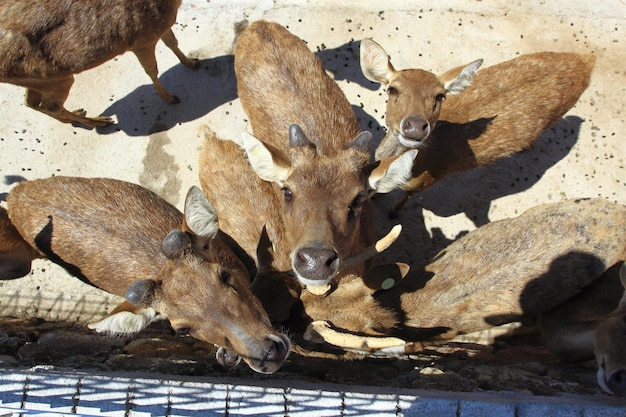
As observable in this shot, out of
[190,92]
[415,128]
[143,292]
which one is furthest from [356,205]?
[190,92]

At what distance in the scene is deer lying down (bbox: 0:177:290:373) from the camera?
400 cm

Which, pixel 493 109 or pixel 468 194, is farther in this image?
pixel 468 194

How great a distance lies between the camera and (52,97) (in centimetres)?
619

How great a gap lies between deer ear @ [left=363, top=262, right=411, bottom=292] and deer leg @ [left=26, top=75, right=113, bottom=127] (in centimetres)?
458

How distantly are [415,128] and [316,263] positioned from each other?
2.09m

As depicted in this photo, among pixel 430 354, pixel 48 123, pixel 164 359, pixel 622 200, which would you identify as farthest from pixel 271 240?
Answer: pixel 622 200

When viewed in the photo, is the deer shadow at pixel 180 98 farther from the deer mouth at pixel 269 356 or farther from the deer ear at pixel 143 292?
the deer mouth at pixel 269 356

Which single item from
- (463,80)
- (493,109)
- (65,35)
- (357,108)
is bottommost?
(357,108)

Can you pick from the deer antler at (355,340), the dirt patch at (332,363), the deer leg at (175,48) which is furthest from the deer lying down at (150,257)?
the deer leg at (175,48)

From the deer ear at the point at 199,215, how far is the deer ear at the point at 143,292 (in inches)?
24.0

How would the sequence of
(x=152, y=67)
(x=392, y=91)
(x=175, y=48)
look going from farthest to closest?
(x=175, y=48)
(x=152, y=67)
(x=392, y=91)

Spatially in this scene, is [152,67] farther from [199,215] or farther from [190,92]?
[199,215]

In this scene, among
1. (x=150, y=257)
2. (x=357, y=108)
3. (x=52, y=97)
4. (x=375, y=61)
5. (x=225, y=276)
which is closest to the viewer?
(x=225, y=276)

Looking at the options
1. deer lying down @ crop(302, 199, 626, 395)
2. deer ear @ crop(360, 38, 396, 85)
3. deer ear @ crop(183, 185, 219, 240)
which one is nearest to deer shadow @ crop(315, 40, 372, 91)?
deer ear @ crop(360, 38, 396, 85)
